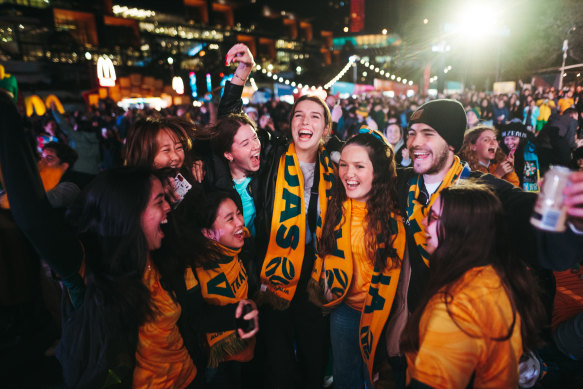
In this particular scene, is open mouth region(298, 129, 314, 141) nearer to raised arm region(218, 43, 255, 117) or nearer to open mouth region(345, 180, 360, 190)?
open mouth region(345, 180, 360, 190)

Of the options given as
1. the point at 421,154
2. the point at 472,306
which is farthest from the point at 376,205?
the point at 472,306

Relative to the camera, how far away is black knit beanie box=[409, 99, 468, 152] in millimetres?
2359

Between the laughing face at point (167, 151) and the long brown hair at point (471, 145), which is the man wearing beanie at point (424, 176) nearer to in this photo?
the long brown hair at point (471, 145)

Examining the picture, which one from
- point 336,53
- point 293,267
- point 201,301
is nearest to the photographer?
point 201,301

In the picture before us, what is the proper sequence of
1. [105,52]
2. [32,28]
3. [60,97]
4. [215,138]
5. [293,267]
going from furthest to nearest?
[105,52] → [32,28] → [60,97] → [215,138] → [293,267]

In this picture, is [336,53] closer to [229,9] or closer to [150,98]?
[229,9]

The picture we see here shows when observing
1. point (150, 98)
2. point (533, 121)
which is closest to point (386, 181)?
point (533, 121)

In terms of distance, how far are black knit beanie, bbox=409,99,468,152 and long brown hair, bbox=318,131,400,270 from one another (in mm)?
374

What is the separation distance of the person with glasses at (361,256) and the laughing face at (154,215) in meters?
1.23

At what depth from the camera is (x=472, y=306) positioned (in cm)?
122

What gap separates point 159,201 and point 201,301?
0.75 meters

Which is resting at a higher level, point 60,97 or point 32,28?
point 32,28

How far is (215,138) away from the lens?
289 cm

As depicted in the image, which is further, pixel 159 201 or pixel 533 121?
pixel 533 121
